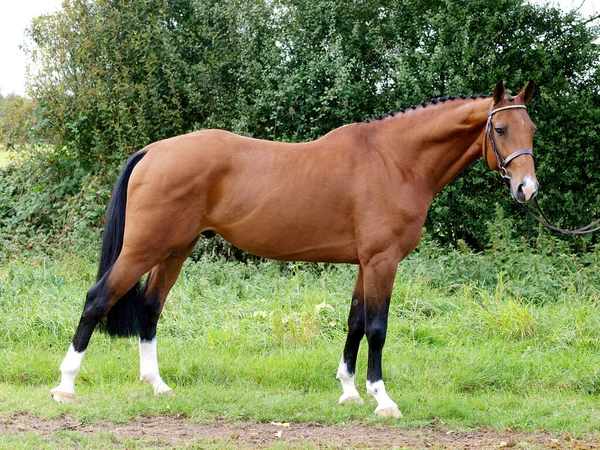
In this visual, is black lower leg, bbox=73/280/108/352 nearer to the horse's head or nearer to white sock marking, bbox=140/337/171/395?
white sock marking, bbox=140/337/171/395

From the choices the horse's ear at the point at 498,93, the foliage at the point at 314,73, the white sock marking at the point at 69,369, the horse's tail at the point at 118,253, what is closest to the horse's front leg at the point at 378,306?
the horse's ear at the point at 498,93

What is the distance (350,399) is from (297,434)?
0.74 m

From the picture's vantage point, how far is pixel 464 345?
6.26 metres

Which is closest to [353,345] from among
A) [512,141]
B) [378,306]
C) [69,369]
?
[378,306]

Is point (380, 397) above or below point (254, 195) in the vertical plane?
below

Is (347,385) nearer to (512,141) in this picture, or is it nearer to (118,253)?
(118,253)

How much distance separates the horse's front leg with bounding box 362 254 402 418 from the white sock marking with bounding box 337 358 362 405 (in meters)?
0.25

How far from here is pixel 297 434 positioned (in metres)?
4.43

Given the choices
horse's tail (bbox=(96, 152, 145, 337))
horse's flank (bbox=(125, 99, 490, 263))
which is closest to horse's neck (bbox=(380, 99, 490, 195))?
horse's flank (bbox=(125, 99, 490, 263))

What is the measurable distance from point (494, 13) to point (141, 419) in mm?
7162

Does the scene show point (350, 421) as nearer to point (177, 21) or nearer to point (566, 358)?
point (566, 358)

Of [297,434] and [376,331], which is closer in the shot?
[297,434]

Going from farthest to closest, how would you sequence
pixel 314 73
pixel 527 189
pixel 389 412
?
1. pixel 314 73
2. pixel 389 412
3. pixel 527 189

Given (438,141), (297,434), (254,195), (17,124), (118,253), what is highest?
(17,124)
